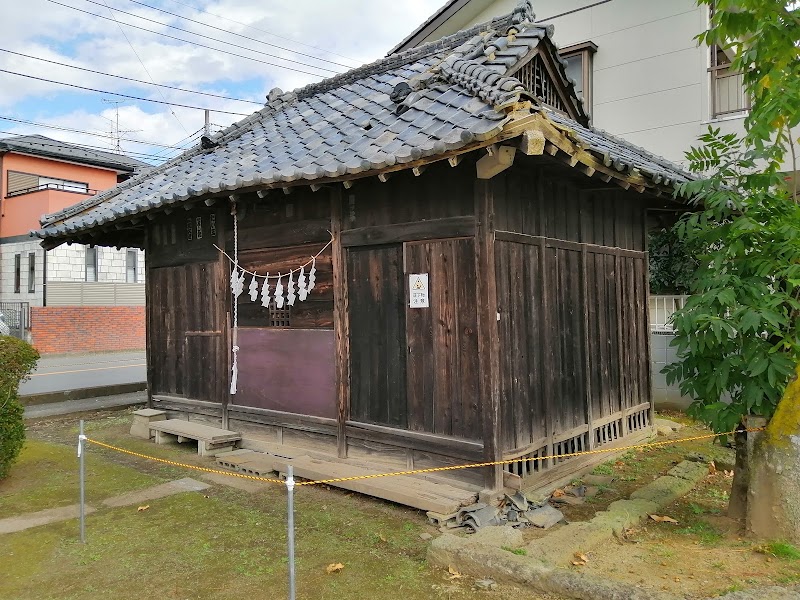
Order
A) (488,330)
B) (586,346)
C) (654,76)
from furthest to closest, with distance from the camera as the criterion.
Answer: (654,76) → (586,346) → (488,330)

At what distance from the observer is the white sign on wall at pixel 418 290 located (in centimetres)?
673

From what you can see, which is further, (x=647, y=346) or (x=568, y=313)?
(x=647, y=346)

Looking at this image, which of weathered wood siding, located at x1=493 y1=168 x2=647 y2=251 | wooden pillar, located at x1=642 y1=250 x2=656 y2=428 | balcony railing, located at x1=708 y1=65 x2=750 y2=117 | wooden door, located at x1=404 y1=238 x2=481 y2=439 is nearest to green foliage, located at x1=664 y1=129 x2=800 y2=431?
weathered wood siding, located at x1=493 y1=168 x2=647 y2=251

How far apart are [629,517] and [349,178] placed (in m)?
4.36

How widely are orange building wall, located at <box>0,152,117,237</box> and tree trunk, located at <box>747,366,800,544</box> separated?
87.8 ft

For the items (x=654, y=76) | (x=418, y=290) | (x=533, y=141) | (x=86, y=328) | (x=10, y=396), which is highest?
(x=654, y=76)

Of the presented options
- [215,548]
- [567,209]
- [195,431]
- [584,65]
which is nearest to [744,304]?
[567,209]

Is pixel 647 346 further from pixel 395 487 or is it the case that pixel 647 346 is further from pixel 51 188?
pixel 51 188

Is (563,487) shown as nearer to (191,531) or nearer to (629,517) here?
(629,517)

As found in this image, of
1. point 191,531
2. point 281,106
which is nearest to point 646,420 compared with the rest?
point 191,531

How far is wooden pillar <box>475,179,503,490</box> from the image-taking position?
6.20 m

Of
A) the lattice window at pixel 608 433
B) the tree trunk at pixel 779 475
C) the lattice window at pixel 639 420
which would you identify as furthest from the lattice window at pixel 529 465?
the lattice window at pixel 639 420

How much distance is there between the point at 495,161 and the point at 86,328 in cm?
2574

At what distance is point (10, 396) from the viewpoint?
293 inches
